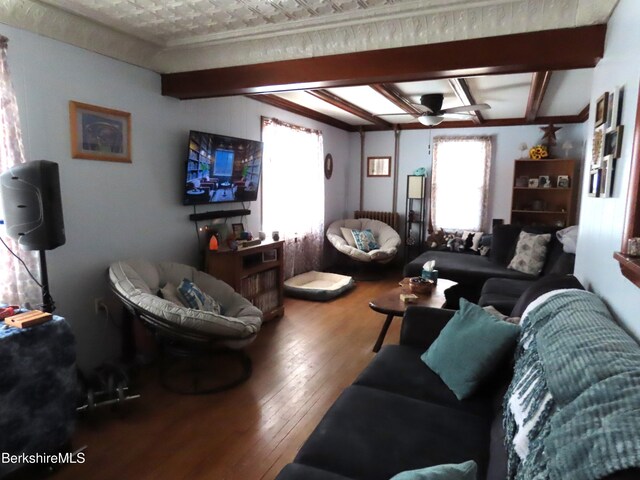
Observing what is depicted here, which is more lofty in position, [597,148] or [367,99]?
A: [367,99]

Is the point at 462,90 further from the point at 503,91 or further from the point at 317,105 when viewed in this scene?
the point at 317,105

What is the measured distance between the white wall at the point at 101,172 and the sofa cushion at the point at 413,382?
6.43ft

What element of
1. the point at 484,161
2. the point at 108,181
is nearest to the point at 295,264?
the point at 108,181

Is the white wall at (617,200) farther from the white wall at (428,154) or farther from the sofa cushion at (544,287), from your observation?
the white wall at (428,154)

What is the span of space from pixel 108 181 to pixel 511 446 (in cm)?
281

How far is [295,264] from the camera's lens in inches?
209

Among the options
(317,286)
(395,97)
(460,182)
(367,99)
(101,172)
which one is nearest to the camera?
(101,172)

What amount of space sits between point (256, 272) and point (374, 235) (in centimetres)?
288

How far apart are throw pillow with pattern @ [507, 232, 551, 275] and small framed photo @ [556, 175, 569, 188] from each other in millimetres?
1444

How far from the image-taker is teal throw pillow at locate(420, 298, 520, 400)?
178 centimetres

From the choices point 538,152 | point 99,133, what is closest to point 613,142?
point 99,133

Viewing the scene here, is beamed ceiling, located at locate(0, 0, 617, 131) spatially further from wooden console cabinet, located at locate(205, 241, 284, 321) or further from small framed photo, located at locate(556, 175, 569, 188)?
small framed photo, located at locate(556, 175, 569, 188)

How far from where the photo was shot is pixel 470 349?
6.10ft

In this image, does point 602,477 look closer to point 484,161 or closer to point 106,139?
point 106,139
